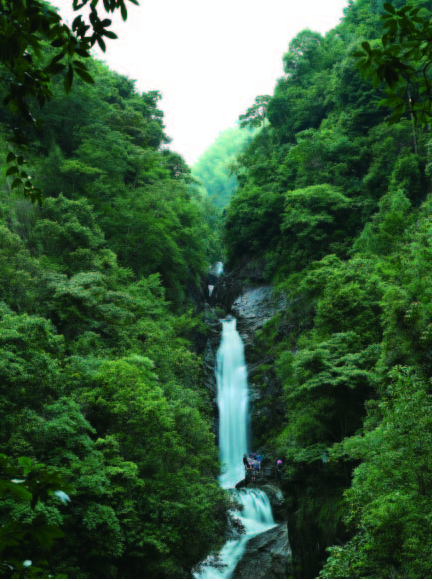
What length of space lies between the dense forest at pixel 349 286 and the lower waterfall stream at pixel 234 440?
1350 mm

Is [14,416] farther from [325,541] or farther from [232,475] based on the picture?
[232,475]

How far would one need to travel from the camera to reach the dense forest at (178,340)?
287cm

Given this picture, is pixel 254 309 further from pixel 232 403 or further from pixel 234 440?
pixel 234 440

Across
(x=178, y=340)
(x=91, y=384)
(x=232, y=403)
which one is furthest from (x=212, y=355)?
(x=91, y=384)

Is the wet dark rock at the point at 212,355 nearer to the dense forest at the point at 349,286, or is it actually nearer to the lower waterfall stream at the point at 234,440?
the lower waterfall stream at the point at 234,440

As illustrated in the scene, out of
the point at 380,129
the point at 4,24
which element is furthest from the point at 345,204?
the point at 4,24

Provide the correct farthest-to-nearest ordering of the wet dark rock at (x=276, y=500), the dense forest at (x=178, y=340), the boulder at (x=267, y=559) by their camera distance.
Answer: the wet dark rock at (x=276, y=500) → the boulder at (x=267, y=559) → the dense forest at (x=178, y=340)

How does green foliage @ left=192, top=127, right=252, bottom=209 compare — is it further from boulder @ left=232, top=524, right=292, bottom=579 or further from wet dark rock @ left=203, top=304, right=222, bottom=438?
boulder @ left=232, top=524, right=292, bottom=579

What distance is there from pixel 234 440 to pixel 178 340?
8677 mm

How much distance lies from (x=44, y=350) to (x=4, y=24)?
341 inches

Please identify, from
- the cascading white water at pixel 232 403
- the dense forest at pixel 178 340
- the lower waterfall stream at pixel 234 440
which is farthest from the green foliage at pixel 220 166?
the lower waterfall stream at pixel 234 440

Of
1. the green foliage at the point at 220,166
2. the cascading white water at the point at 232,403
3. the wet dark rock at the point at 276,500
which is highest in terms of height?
the green foliage at the point at 220,166

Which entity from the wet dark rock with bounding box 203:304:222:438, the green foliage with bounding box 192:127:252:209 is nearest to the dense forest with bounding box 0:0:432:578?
the wet dark rock with bounding box 203:304:222:438

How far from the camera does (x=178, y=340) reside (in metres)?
18.4
